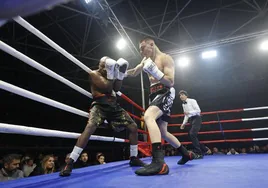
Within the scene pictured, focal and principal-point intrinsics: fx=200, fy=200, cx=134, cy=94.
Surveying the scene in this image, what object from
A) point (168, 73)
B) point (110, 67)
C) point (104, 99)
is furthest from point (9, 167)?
point (168, 73)

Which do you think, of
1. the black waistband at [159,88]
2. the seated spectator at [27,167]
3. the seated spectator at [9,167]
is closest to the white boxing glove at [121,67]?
the black waistband at [159,88]

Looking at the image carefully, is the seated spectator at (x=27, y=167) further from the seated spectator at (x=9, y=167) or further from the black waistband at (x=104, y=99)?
the black waistband at (x=104, y=99)

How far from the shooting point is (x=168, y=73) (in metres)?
1.63

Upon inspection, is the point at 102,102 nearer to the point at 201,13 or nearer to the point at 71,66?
the point at 201,13

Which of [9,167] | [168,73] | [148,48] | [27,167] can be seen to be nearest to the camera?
[168,73]

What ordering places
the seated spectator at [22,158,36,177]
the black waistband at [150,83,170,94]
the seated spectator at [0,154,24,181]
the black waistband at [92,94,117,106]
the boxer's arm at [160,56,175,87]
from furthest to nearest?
the seated spectator at [22,158,36,177] < the seated spectator at [0,154,24,181] < the black waistband at [92,94,117,106] < the black waistband at [150,83,170,94] < the boxer's arm at [160,56,175,87]

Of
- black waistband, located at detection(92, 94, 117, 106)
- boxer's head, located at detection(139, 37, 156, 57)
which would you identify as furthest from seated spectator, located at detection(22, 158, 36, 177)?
boxer's head, located at detection(139, 37, 156, 57)

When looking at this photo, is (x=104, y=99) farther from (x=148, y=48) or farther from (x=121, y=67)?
(x=148, y=48)

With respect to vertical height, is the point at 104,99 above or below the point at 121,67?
below

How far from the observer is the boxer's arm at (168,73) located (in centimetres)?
156

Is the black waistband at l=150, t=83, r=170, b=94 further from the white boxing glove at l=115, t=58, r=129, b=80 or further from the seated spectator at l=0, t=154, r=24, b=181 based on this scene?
the seated spectator at l=0, t=154, r=24, b=181

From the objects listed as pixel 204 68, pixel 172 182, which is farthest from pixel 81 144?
pixel 204 68

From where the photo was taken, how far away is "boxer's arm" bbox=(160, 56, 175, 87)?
1.56 metres

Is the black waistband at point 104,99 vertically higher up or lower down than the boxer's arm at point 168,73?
lower down
